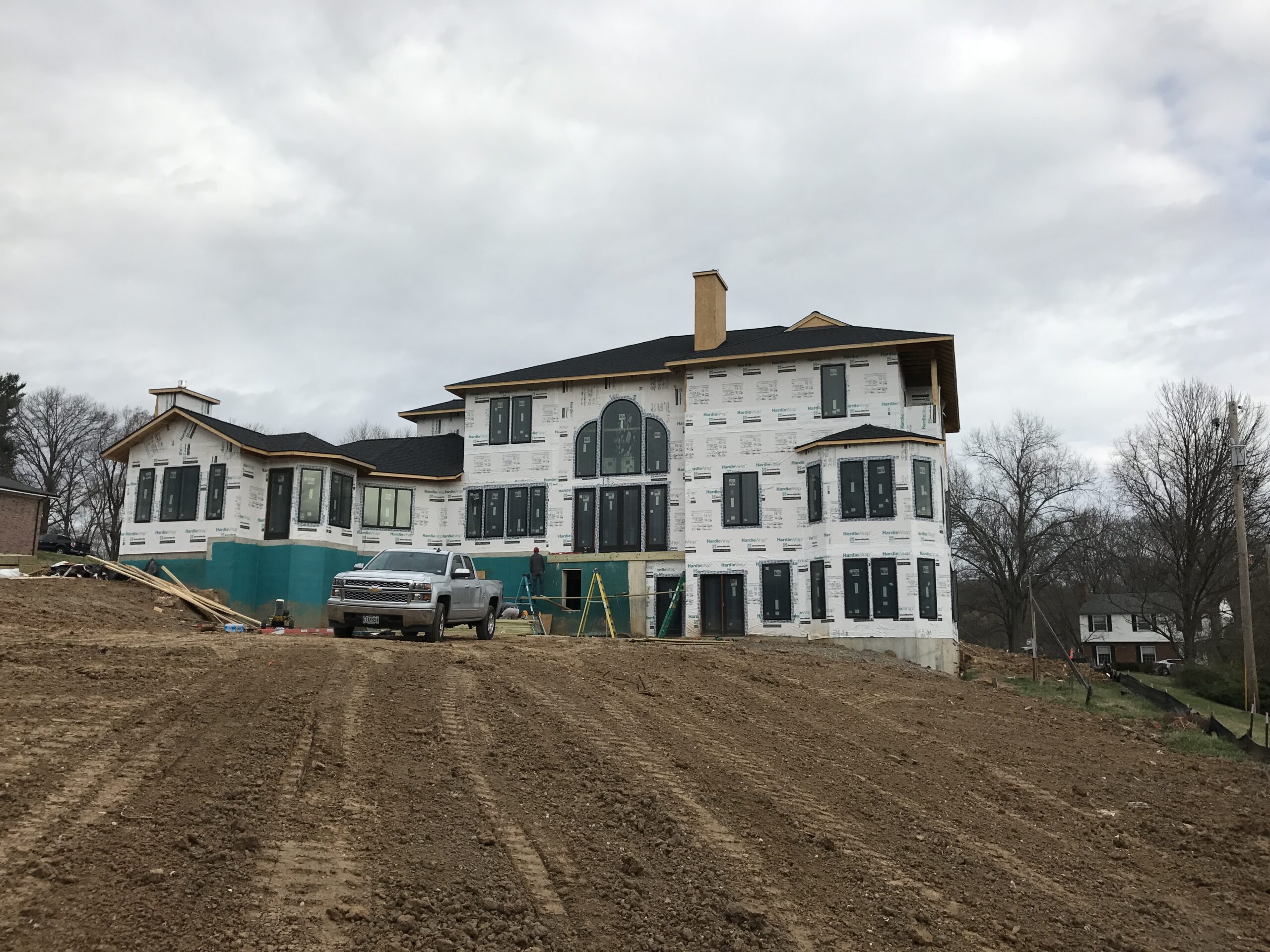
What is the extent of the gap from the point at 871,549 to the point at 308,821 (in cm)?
2372

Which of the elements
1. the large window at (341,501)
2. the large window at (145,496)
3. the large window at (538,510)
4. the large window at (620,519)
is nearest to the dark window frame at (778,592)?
the large window at (620,519)

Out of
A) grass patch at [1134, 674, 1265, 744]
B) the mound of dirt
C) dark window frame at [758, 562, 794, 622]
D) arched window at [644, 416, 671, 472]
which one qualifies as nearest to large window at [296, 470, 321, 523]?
the mound of dirt

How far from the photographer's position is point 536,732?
10.0 metres

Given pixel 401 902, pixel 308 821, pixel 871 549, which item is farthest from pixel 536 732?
pixel 871 549

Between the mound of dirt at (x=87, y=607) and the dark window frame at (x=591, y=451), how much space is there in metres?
13.3

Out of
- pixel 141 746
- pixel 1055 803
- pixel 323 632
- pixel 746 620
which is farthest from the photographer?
pixel 746 620

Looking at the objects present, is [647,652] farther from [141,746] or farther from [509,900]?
[509,900]

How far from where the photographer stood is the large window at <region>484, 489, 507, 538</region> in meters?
34.5

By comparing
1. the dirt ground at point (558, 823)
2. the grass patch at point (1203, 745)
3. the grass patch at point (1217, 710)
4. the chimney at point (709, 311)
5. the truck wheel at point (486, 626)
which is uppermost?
the chimney at point (709, 311)

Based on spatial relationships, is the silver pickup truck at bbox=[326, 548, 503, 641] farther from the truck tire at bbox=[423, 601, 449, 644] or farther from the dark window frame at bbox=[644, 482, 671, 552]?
the dark window frame at bbox=[644, 482, 671, 552]

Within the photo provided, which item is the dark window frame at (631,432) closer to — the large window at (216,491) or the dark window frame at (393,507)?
the dark window frame at (393,507)

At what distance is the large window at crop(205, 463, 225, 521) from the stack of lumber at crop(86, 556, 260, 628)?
3.23 meters

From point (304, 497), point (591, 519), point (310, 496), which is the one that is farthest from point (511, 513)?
point (304, 497)

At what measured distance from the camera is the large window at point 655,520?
32.9 meters
